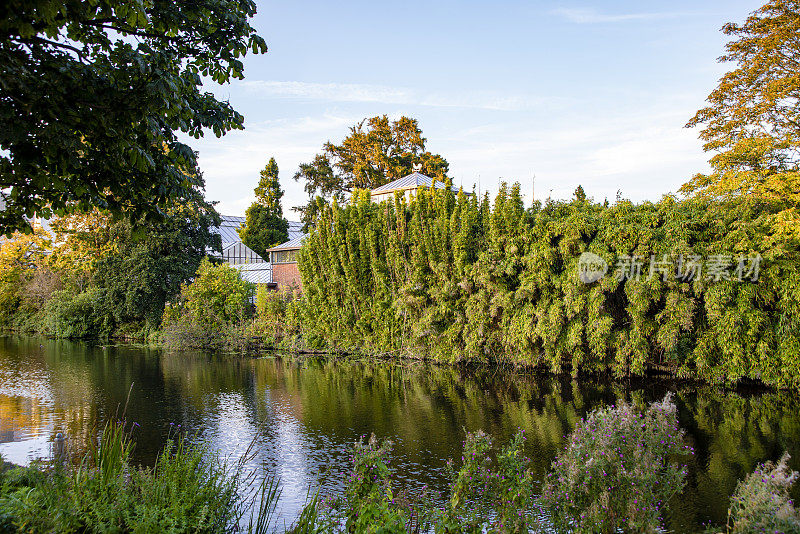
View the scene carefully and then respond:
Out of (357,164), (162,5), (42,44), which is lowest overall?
(42,44)

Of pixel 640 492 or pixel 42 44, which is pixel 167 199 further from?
pixel 640 492

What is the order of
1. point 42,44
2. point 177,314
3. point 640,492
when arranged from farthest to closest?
1. point 177,314
2. point 42,44
3. point 640,492

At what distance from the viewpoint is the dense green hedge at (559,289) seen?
12828mm

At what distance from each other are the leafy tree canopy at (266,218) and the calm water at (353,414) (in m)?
30.1

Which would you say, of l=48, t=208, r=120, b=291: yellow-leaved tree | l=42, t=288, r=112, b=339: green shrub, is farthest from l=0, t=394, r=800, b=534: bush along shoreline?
l=42, t=288, r=112, b=339: green shrub

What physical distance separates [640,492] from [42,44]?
7.03 meters

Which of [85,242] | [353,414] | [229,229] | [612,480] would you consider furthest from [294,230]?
[612,480]

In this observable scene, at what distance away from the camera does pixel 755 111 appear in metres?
16.0

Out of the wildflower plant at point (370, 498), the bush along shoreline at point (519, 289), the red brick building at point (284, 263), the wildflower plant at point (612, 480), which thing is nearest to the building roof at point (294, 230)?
the red brick building at point (284, 263)

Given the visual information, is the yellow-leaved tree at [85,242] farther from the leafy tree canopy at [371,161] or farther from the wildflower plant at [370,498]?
the wildflower plant at [370,498]

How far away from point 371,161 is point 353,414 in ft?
95.4

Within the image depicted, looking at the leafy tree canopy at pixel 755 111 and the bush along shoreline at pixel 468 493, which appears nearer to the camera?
the bush along shoreline at pixel 468 493

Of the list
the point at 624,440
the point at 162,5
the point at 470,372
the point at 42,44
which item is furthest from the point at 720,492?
the point at 470,372

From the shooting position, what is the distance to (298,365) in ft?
63.2
